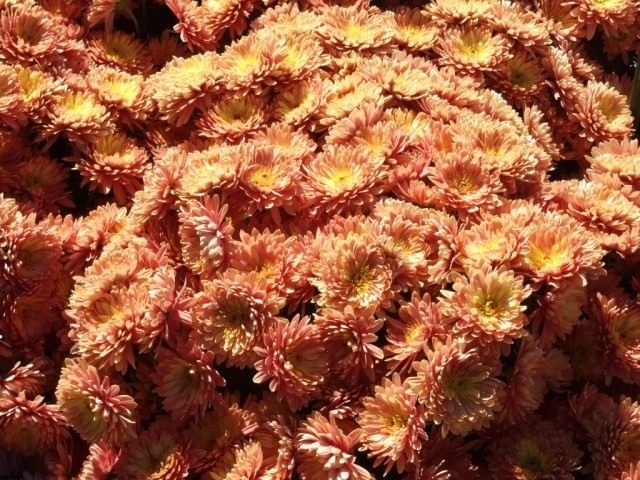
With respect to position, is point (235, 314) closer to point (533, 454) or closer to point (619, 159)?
point (533, 454)

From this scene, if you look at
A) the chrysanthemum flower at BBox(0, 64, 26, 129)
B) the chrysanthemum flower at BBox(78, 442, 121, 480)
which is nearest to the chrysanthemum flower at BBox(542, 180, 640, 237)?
the chrysanthemum flower at BBox(78, 442, 121, 480)

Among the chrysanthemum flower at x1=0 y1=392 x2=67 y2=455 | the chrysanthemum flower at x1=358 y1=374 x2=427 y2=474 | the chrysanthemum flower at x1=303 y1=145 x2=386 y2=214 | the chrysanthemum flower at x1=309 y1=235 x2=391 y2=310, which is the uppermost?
the chrysanthemum flower at x1=303 y1=145 x2=386 y2=214

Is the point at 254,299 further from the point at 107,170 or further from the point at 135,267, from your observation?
the point at 107,170

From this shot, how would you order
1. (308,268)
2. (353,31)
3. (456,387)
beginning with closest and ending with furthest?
(456,387), (308,268), (353,31)

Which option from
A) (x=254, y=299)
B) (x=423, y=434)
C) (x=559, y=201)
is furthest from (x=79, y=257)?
(x=559, y=201)

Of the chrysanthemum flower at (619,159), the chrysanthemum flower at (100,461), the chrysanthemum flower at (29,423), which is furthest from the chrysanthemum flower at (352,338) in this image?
the chrysanthemum flower at (619,159)

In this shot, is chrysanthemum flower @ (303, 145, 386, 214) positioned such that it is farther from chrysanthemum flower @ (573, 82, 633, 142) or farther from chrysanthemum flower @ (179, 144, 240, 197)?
chrysanthemum flower @ (573, 82, 633, 142)

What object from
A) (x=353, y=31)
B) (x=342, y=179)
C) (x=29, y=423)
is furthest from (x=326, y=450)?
(x=353, y=31)
